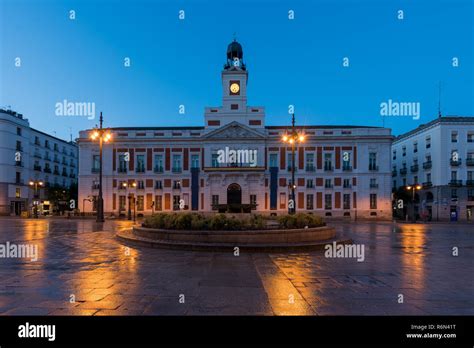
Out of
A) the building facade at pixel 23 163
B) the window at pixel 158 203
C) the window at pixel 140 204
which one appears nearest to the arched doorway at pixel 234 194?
the window at pixel 158 203

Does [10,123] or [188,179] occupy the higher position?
[10,123]

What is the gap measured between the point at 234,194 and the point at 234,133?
10000 millimetres

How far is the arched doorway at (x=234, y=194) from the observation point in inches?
1971

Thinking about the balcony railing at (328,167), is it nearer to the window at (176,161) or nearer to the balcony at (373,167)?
the balcony at (373,167)

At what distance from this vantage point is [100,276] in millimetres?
7508

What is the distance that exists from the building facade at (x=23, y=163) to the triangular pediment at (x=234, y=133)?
34249mm

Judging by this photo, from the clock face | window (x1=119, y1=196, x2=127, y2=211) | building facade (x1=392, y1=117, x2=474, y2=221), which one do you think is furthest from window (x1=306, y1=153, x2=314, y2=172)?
window (x1=119, y1=196, x2=127, y2=211)

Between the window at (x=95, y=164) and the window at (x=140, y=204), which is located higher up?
the window at (x=95, y=164)

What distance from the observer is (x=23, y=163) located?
57906mm

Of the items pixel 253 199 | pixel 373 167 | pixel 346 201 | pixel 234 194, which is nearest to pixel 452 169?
pixel 373 167
